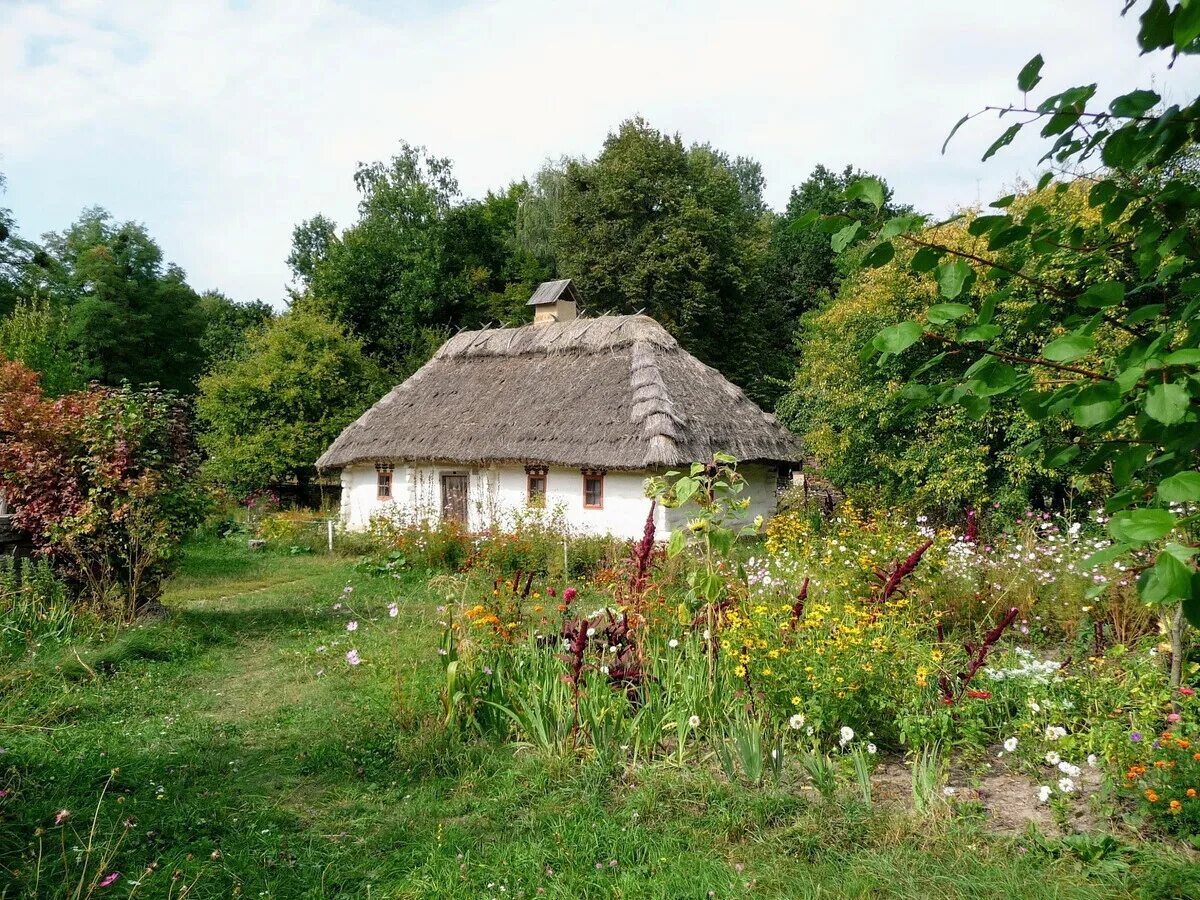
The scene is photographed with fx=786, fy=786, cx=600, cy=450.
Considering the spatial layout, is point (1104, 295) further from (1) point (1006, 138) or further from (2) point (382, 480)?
(2) point (382, 480)

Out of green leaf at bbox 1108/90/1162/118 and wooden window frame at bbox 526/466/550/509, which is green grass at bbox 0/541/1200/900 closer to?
green leaf at bbox 1108/90/1162/118

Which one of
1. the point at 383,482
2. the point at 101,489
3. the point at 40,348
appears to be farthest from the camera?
the point at 40,348

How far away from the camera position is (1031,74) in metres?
1.77

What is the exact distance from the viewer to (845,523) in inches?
369

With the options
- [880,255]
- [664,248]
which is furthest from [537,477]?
[880,255]

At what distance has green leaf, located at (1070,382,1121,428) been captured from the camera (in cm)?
141

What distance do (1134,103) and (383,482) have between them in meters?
18.4

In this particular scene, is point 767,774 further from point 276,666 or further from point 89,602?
point 89,602

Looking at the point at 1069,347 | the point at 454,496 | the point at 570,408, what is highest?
the point at 570,408

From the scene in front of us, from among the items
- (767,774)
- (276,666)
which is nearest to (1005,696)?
(767,774)

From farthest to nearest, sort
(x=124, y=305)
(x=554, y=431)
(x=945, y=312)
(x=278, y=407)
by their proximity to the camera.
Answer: (x=124, y=305), (x=278, y=407), (x=554, y=431), (x=945, y=312)

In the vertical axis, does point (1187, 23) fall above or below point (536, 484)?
above

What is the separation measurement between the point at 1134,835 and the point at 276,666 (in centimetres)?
605

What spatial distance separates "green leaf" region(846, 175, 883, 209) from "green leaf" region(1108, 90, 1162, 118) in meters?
0.54
